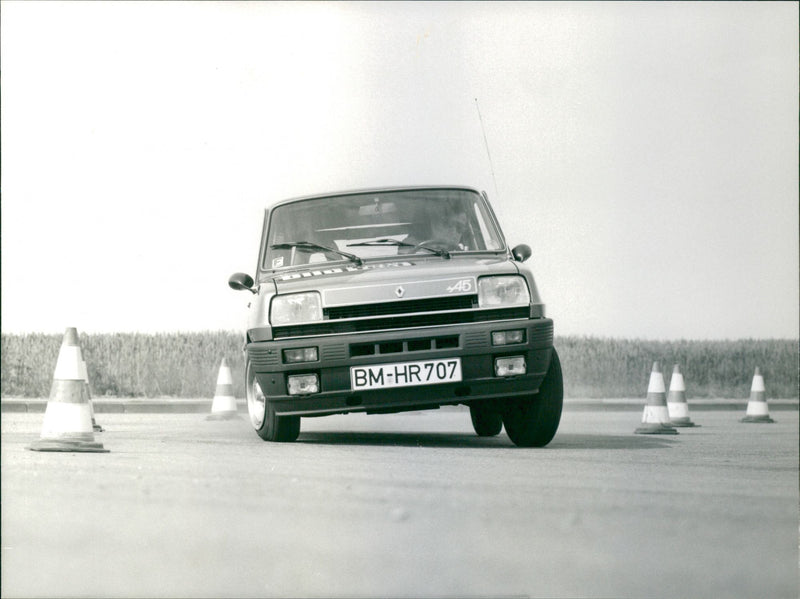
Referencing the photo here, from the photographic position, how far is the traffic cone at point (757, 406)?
14.2m

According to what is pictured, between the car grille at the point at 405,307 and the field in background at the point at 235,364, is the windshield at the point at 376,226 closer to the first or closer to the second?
the car grille at the point at 405,307

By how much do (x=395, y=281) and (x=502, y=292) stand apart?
69 cm

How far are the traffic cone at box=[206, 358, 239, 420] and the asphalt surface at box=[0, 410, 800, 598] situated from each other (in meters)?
4.75

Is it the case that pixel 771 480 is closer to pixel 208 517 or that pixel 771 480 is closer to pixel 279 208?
pixel 208 517

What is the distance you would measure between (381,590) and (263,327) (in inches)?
180

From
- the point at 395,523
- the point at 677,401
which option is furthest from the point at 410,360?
the point at 677,401

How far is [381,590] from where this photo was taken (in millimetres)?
3566

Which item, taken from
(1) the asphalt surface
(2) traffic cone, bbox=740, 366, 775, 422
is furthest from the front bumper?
(2) traffic cone, bbox=740, 366, 775, 422

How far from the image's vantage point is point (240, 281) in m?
8.98

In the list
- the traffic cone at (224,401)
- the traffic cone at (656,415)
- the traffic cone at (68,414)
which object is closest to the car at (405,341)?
the traffic cone at (68,414)

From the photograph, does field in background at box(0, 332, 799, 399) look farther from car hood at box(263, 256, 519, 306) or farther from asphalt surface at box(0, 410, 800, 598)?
asphalt surface at box(0, 410, 800, 598)

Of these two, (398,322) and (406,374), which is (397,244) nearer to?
(398,322)

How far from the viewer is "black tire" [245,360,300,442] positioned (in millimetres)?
8477

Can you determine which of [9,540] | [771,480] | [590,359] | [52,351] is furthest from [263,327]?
[590,359]
